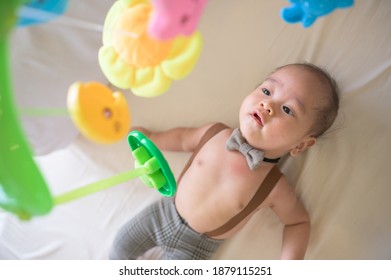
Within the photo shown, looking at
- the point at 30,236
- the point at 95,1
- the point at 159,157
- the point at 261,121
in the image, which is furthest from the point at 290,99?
the point at 30,236

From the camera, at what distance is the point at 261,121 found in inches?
32.5

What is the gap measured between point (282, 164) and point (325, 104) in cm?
21

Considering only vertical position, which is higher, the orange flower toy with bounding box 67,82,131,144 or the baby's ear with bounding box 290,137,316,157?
the orange flower toy with bounding box 67,82,131,144

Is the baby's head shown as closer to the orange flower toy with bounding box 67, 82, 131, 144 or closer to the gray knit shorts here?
the gray knit shorts

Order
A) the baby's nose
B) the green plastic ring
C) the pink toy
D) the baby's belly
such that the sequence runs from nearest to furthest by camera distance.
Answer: the pink toy < the green plastic ring < the baby's nose < the baby's belly

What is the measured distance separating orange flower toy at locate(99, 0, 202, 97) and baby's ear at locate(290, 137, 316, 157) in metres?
0.47

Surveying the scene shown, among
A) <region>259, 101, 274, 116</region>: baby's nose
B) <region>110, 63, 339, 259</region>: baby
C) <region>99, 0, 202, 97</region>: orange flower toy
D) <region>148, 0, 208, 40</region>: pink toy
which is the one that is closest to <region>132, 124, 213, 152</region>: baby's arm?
<region>110, 63, 339, 259</region>: baby

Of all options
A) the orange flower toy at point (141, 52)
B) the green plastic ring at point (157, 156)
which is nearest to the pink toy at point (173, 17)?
the orange flower toy at point (141, 52)

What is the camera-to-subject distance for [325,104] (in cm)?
86

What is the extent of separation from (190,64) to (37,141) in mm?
537

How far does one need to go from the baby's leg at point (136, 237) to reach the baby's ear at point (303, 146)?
1.22 ft

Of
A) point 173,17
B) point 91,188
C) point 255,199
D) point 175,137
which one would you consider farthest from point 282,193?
point 173,17

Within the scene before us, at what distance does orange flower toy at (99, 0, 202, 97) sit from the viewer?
494mm
